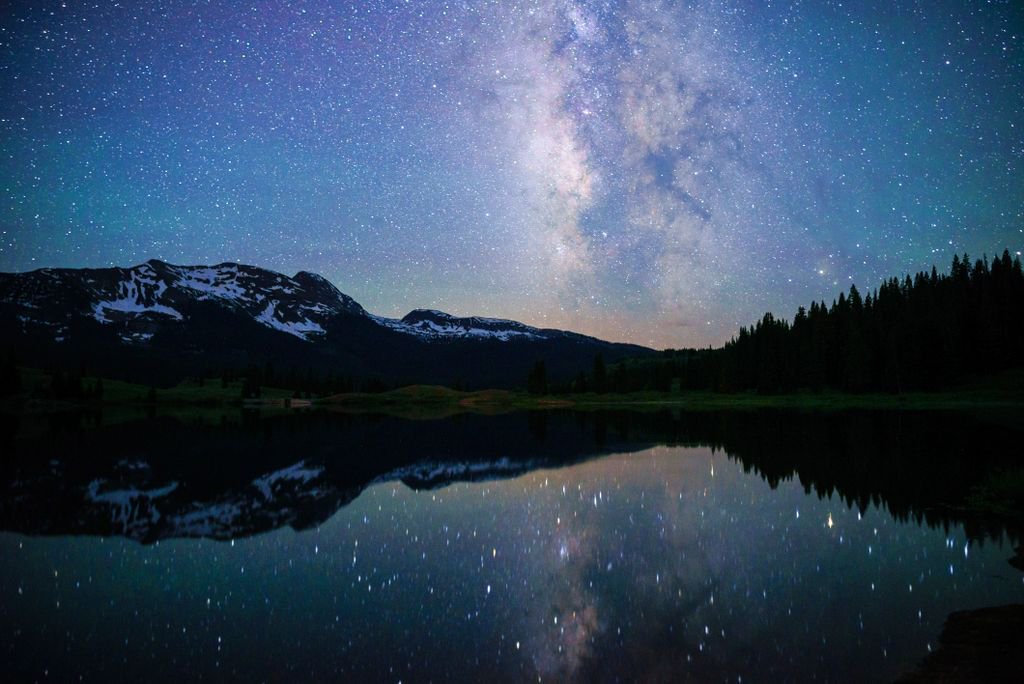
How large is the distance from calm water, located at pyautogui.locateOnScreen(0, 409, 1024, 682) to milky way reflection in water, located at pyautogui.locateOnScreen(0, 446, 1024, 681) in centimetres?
7

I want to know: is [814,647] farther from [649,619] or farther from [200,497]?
[200,497]

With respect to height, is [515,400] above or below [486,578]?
below

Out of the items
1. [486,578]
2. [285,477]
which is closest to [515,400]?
[285,477]

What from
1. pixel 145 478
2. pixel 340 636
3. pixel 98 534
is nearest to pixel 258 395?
pixel 145 478

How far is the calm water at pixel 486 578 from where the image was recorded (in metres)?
11.1

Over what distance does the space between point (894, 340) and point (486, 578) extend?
12192 cm

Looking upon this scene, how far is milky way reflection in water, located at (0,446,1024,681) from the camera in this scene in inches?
433

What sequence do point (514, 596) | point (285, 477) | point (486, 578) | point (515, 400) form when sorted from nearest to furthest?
point (514, 596) → point (486, 578) → point (285, 477) → point (515, 400)

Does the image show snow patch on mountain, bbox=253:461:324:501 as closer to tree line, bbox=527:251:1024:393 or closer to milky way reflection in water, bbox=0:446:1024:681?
milky way reflection in water, bbox=0:446:1024:681

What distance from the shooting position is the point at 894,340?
114m

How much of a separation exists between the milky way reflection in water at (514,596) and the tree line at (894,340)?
110412 millimetres

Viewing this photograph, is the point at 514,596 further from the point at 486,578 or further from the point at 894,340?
the point at 894,340

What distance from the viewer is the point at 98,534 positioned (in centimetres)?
2091

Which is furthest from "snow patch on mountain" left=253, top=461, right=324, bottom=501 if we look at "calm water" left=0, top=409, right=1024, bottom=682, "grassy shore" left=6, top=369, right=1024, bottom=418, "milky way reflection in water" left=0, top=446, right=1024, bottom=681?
"grassy shore" left=6, top=369, right=1024, bottom=418
